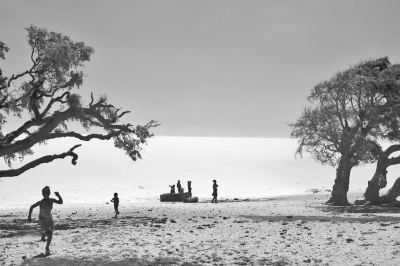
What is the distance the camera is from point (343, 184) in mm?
26047

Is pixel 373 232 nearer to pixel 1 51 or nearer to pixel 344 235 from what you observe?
pixel 344 235

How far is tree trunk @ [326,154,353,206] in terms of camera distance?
25328 millimetres

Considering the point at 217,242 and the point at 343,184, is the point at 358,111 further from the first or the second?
the point at 217,242

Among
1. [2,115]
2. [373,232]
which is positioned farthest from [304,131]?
[2,115]

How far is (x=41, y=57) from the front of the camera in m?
18.9

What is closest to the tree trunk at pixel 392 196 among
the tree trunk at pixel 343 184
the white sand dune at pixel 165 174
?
the tree trunk at pixel 343 184

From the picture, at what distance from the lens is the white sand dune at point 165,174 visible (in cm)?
3856

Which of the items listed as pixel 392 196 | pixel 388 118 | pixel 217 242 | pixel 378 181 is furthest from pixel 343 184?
pixel 217 242

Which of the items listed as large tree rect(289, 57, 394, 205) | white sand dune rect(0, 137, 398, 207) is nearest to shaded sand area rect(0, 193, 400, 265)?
large tree rect(289, 57, 394, 205)

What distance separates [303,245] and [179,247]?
11.8ft

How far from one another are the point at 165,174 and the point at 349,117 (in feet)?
95.6

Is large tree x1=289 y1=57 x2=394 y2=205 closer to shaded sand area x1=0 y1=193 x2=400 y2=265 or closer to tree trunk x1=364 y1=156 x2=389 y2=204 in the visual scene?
tree trunk x1=364 y1=156 x2=389 y2=204

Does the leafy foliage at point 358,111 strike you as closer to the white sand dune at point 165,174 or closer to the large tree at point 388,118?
the large tree at point 388,118

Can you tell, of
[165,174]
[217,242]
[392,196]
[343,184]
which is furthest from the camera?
[165,174]
